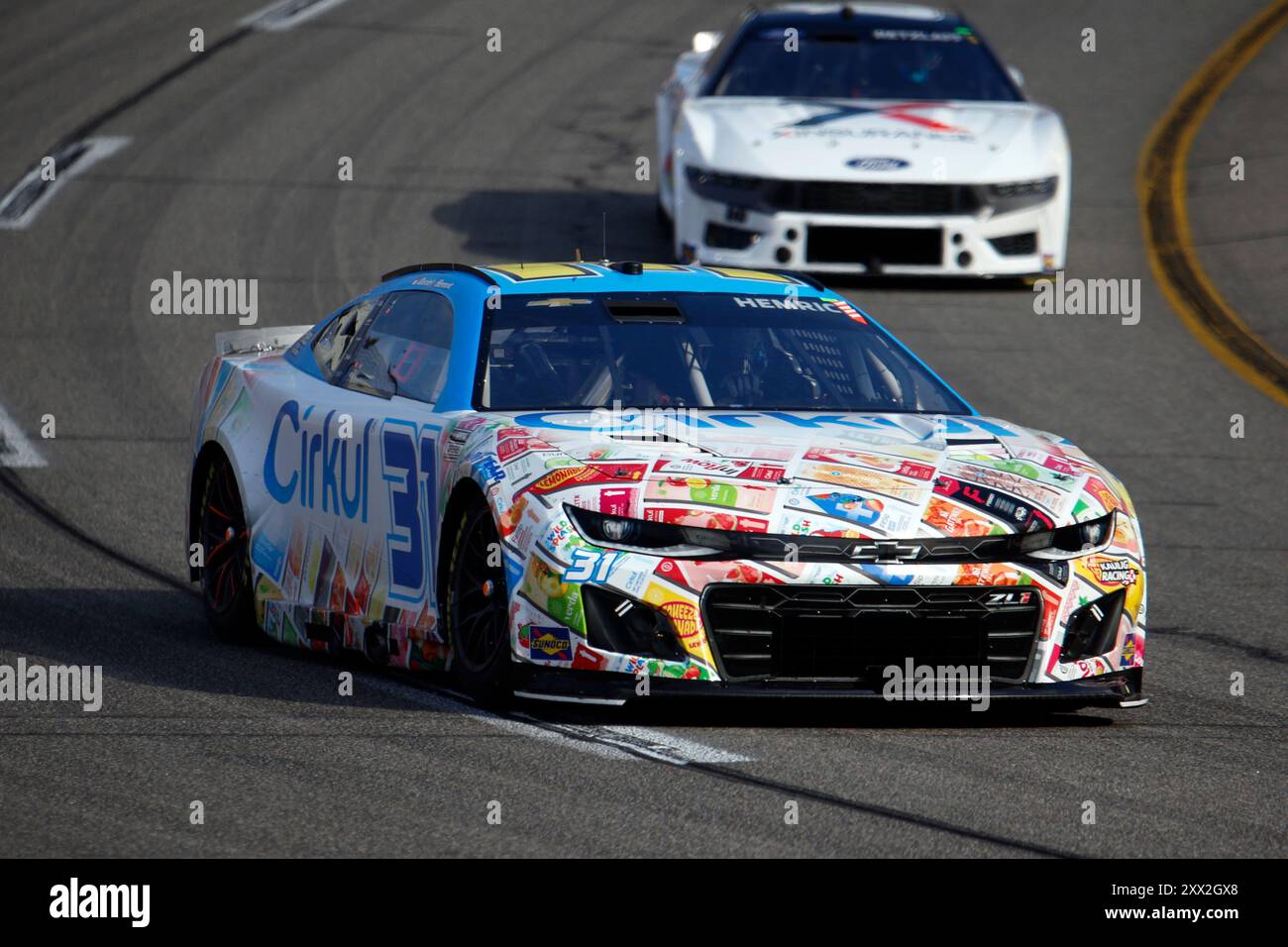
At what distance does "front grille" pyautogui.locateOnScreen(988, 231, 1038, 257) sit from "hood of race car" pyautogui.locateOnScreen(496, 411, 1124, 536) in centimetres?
803

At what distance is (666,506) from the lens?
6664mm

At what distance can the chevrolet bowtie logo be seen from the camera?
6641 millimetres

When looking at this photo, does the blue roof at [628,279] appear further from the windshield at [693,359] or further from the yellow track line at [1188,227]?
the yellow track line at [1188,227]

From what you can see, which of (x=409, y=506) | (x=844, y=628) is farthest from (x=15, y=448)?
(x=844, y=628)

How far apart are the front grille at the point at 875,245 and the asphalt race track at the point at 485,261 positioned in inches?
16.2

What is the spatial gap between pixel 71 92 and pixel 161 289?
22.6 feet

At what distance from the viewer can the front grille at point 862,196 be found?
48.9ft

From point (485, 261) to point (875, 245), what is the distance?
109 inches

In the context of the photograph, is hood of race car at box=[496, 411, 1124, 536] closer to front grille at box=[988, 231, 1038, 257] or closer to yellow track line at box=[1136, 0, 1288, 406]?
yellow track line at box=[1136, 0, 1288, 406]

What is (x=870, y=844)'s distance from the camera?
5582 millimetres
